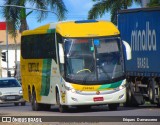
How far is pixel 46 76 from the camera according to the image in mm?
32031

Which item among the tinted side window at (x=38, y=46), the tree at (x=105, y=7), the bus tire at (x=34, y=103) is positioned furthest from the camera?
the tree at (x=105, y=7)

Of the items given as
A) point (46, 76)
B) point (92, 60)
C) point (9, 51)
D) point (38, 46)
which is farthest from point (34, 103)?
point (9, 51)

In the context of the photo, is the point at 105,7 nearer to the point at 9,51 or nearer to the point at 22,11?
the point at 22,11

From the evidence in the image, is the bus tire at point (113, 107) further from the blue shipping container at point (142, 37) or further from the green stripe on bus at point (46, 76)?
the green stripe on bus at point (46, 76)

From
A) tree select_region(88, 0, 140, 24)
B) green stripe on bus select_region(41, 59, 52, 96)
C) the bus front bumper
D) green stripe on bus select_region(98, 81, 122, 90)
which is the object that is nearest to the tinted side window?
green stripe on bus select_region(41, 59, 52, 96)

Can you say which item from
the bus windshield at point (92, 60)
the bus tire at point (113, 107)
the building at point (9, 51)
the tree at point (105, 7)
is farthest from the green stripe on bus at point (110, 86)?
the building at point (9, 51)

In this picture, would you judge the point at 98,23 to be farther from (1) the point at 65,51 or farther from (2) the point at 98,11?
(2) the point at 98,11

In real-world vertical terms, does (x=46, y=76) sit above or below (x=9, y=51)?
above

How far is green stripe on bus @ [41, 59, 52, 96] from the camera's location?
31.6 metres

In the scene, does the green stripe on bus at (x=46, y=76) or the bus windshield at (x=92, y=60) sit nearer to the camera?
the bus windshield at (x=92, y=60)

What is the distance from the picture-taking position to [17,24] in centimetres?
6581

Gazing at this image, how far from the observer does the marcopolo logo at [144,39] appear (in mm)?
31844

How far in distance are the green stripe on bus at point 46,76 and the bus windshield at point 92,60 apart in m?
2.01

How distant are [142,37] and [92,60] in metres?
4.13
